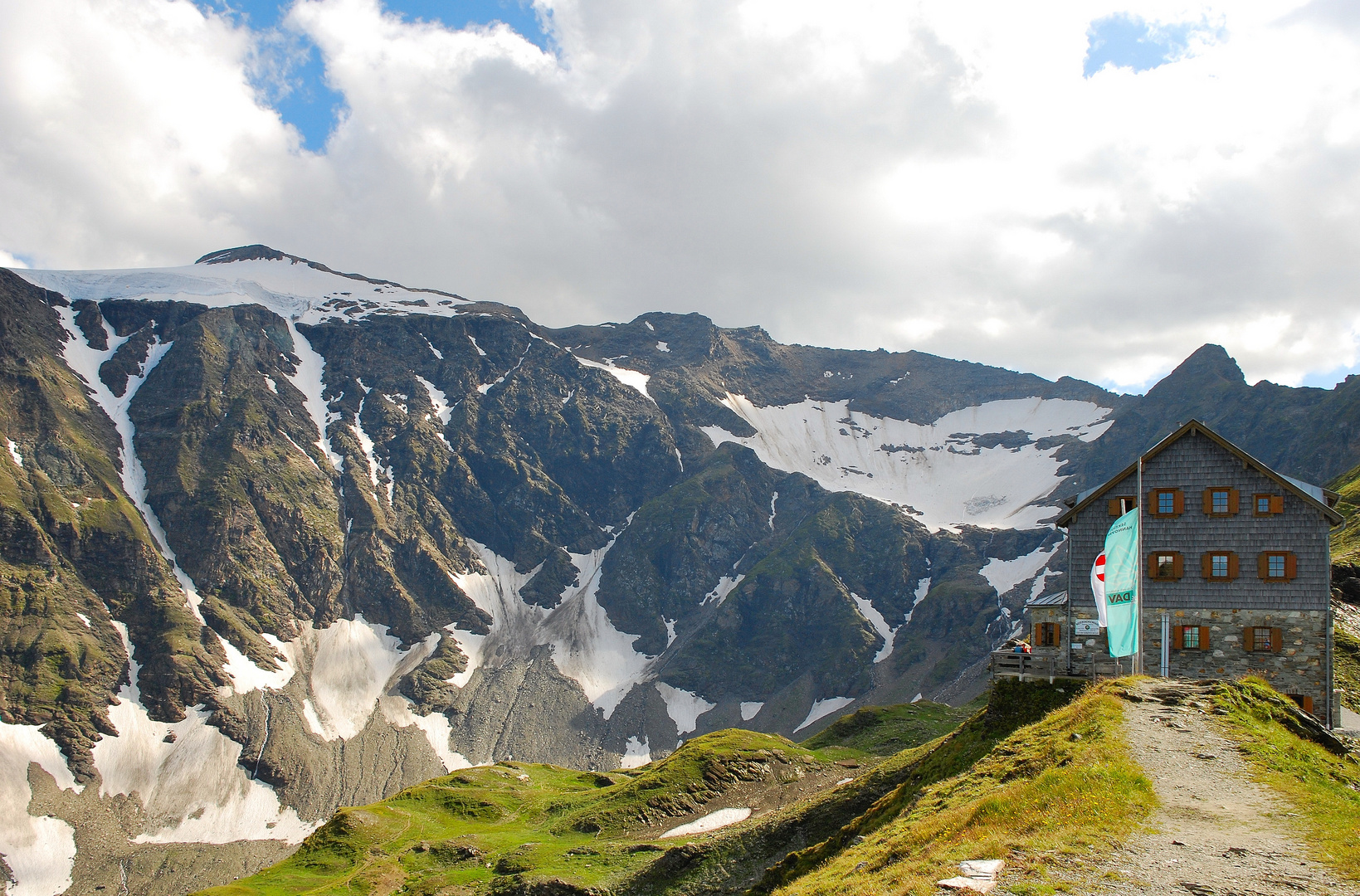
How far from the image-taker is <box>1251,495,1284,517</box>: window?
4353 cm

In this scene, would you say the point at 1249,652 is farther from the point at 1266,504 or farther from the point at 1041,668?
the point at 1041,668

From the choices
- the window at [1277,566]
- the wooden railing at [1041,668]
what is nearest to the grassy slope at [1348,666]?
the window at [1277,566]

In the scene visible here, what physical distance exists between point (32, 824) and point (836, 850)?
16847cm

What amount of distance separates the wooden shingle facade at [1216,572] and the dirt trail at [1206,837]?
653 inches

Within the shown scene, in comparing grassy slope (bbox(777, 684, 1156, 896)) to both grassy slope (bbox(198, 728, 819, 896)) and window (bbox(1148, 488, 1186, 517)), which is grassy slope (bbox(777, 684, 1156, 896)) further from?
grassy slope (bbox(198, 728, 819, 896))

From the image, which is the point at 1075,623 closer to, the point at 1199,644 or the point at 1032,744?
the point at 1199,644

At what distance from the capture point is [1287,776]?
23.3m

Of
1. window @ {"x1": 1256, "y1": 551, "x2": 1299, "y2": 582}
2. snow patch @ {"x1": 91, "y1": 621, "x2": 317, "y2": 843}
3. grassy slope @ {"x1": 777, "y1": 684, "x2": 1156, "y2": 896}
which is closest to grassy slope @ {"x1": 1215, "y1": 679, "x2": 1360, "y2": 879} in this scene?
grassy slope @ {"x1": 777, "y1": 684, "x2": 1156, "y2": 896}

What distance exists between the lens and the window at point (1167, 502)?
45.0 metres

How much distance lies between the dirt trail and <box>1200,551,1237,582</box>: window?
63.7ft

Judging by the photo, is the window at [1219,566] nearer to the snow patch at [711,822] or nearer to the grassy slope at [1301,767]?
the grassy slope at [1301,767]

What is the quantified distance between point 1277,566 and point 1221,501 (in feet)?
12.6

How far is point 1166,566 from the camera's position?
1748 inches

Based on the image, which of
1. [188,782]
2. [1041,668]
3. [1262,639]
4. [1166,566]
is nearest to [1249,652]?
[1262,639]
